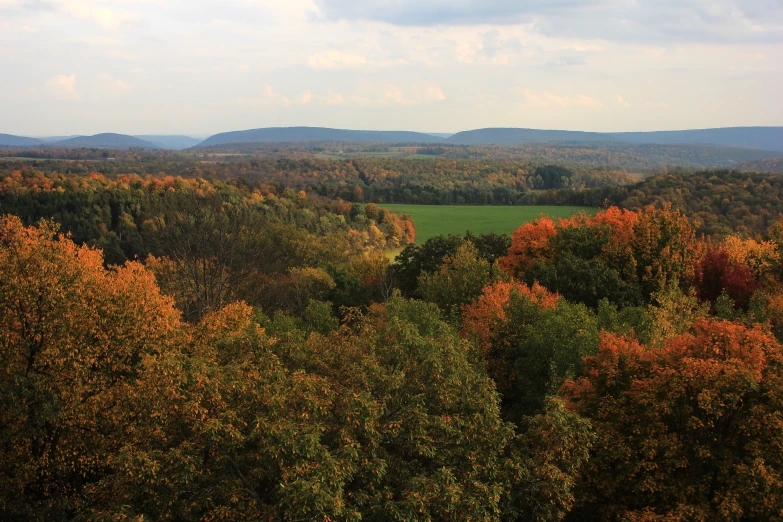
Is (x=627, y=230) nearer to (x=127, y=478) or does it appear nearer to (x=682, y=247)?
(x=682, y=247)

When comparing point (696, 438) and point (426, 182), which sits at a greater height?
point (426, 182)

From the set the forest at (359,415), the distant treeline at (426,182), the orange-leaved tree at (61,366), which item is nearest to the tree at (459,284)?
the forest at (359,415)

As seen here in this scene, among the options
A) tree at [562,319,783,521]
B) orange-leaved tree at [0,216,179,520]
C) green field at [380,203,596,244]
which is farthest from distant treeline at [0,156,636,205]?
tree at [562,319,783,521]

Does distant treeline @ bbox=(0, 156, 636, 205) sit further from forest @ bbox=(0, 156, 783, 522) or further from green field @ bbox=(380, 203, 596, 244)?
forest @ bbox=(0, 156, 783, 522)

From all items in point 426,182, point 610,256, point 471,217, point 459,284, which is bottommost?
point 471,217

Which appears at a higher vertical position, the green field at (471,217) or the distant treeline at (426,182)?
the distant treeline at (426,182)

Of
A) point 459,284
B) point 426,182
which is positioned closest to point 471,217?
point 426,182

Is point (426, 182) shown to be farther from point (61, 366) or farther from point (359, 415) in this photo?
point (359, 415)

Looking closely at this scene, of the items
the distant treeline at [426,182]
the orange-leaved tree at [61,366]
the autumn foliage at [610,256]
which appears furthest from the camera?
the distant treeline at [426,182]

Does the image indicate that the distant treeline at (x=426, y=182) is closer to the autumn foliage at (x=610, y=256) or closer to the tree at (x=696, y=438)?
the autumn foliage at (x=610, y=256)
